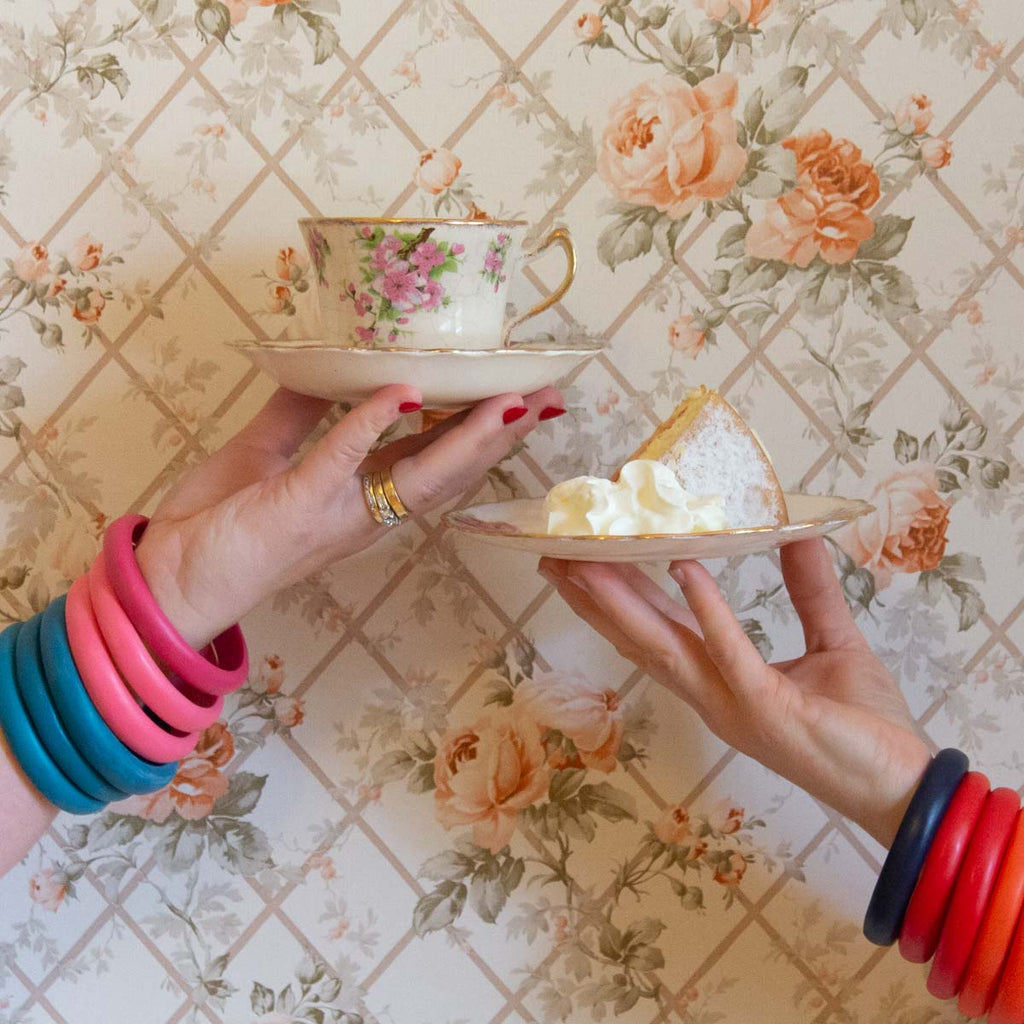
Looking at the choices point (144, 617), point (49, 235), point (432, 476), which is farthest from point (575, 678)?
point (49, 235)

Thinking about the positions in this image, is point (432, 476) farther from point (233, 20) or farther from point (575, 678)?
point (233, 20)

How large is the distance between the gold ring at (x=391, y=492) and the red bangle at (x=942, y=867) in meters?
0.49

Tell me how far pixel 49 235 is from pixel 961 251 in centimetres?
91

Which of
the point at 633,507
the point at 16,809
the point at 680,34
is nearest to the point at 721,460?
the point at 633,507

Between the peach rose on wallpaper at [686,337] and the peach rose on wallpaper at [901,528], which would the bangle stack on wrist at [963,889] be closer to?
the peach rose on wallpaper at [901,528]

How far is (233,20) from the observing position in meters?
1.02

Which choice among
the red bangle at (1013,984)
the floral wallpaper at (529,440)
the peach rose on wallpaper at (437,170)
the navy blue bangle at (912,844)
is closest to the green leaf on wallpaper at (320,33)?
the floral wallpaper at (529,440)

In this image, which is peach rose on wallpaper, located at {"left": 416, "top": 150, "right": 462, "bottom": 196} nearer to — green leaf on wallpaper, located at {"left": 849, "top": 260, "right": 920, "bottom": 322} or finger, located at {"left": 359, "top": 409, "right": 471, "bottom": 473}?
finger, located at {"left": 359, "top": 409, "right": 471, "bottom": 473}

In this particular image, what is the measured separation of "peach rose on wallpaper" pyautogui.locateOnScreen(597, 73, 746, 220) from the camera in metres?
1.00

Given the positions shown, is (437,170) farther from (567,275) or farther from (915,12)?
(915,12)

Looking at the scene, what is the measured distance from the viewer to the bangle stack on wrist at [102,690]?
0.84 metres

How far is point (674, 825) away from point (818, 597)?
298mm

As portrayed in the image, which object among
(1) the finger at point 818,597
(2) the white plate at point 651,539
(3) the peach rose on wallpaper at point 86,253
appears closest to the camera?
(2) the white plate at point 651,539

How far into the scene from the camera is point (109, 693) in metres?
0.83
